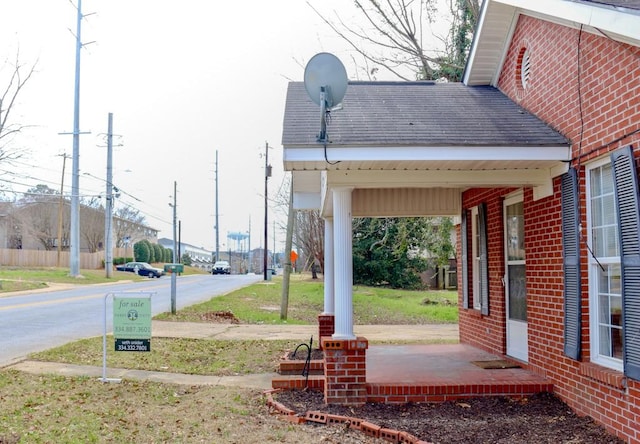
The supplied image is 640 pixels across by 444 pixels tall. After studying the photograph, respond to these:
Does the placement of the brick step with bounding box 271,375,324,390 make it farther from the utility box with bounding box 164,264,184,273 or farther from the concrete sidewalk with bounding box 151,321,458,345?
the utility box with bounding box 164,264,184,273

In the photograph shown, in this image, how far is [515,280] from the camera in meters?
8.38

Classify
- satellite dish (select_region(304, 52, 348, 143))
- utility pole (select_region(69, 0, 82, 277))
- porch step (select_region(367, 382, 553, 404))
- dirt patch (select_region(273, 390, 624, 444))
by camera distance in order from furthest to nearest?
utility pole (select_region(69, 0, 82, 277)) → porch step (select_region(367, 382, 553, 404)) → satellite dish (select_region(304, 52, 348, 143)) → dirt patch (select_region(273, 390, 624, 444))

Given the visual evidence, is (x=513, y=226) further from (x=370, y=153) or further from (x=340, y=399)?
(x=340, y=399)

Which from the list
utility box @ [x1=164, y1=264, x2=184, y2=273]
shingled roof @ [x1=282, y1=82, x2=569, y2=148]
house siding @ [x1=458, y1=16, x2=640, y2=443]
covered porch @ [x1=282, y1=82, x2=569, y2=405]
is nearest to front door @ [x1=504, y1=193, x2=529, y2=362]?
house siding @ [x1=458, y1=16, x2=640, y2=443]

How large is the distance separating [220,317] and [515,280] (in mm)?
11536

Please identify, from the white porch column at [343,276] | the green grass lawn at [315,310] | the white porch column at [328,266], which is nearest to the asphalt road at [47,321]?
the green grass lawn at [315,310]

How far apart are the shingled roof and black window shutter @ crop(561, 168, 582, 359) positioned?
0.56 metres

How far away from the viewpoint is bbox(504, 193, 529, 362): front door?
26.6 feet

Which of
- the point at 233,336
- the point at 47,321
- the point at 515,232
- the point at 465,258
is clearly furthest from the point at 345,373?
the point at 47,321

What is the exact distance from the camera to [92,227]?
71.8 metres

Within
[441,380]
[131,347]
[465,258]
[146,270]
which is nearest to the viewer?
[441,380]

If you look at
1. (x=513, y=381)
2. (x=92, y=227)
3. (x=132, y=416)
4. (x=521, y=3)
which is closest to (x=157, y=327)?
(x=132, y=416)

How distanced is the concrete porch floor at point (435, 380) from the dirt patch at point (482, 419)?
4.2 inches

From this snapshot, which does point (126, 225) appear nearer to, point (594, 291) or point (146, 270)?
point (146, 270)
